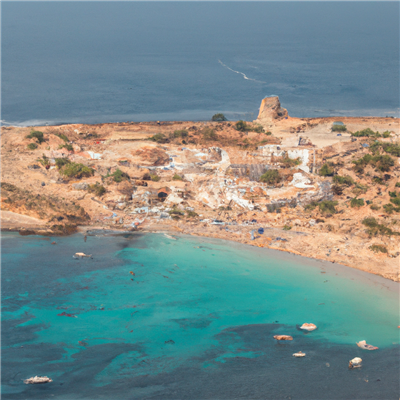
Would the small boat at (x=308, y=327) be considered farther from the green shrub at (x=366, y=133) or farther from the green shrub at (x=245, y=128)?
the green shrub at (x=245, y=128)

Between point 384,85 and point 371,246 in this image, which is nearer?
point 371,246

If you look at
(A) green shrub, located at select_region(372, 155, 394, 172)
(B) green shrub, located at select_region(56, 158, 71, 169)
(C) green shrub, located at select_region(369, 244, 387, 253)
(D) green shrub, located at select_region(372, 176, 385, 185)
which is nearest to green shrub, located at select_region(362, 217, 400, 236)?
(C) green shrub, located at select_region(369, 244, 387, 253)

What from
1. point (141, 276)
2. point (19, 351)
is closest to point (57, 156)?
point (141, 276)

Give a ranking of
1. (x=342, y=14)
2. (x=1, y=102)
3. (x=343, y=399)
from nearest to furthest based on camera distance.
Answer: (x=343, y=399) < (x=1, y=102) < (x=342, y=14)

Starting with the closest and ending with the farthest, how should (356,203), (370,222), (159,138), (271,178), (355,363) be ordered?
1. (355,363)
2. (370,222)
3. (356,203)
4. (271,178)
5. (159,138)

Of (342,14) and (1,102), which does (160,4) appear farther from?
(1,102)

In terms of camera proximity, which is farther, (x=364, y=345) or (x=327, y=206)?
(x=327, y=206)

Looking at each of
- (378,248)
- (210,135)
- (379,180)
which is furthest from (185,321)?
(210,135)

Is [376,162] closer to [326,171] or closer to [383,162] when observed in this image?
[383,162]
